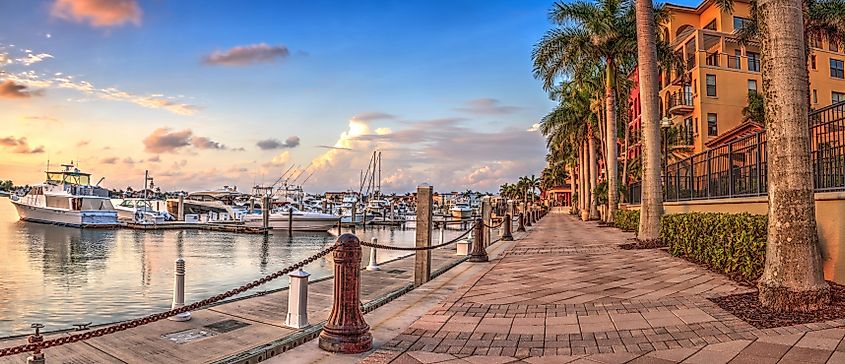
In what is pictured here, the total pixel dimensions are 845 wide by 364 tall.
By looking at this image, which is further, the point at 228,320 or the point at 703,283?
the point at 703,283

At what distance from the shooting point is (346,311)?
18.6ft

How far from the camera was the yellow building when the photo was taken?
136 ft

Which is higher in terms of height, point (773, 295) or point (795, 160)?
point (795, 160)

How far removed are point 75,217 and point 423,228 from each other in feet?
194

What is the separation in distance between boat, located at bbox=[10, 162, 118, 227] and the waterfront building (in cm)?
5114

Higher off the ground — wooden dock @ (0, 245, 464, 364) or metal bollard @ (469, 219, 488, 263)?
metal bollard @ (469, 219, 488, 263)

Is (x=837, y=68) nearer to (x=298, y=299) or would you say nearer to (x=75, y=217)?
(x=298, y=299)

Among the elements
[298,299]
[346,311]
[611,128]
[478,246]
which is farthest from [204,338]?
[611,128]

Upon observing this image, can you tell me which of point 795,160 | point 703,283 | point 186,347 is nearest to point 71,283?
point 186,347

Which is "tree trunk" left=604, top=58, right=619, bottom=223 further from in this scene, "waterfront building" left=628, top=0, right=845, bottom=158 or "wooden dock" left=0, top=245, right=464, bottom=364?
"wooden dock" left=0, top=245, right=464, bottom=364

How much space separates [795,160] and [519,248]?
11776 mm

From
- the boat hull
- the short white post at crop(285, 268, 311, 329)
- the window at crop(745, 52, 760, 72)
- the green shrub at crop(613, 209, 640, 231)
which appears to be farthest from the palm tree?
the boat hull

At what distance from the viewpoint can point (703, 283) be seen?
29.9ft

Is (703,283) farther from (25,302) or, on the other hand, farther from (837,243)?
(25,302)
